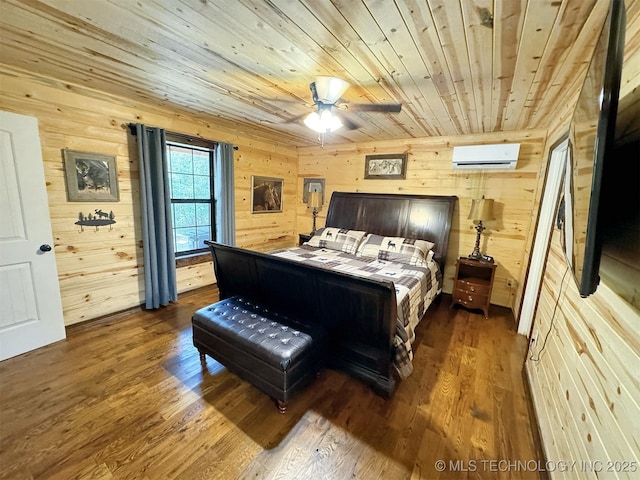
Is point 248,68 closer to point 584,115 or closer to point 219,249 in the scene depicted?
point 219,249

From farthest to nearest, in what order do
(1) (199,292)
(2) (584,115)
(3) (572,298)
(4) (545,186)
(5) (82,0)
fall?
1. (1) (199,292)
2. (4) (545,186)
3. (3) (572,298)
4. (5) (82,0)
5. (2) (584,115)

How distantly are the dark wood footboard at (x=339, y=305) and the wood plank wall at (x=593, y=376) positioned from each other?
3.01ft

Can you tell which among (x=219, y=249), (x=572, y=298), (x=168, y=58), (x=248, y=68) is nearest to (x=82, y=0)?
(x=168, y=58)

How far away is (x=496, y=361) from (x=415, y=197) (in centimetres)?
231

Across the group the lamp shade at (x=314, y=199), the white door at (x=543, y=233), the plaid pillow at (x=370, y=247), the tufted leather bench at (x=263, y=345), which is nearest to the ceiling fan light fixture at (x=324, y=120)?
the tufted leather bench at (x=263, y=345)

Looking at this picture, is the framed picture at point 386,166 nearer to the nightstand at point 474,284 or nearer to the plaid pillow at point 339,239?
the plaid pillow at point 339,239

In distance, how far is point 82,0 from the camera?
1.30 m

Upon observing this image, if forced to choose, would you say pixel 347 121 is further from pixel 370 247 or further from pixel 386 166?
pixel 370 247

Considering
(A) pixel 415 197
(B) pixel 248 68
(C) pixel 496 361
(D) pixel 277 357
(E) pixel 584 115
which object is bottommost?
(C) pixel 496 361

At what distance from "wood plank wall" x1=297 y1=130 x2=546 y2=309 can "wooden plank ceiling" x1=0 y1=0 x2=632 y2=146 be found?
2.88 ft

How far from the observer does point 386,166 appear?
416 centimetres

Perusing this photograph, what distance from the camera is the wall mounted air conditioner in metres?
3.15

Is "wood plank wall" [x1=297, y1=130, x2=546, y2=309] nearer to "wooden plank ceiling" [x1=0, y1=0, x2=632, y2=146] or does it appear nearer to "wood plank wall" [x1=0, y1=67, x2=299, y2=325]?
"wooden plank ceiling" [x1=0, y1=0, x2=632, y2=146]

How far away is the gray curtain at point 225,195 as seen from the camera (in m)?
3.64
